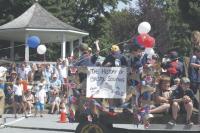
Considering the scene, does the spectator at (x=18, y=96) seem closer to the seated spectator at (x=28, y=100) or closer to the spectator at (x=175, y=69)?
the seated spectator at (x=28, y=100)

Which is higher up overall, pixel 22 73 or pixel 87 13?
pixel 87 13

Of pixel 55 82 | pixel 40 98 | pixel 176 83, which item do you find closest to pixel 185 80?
pixel 176 83

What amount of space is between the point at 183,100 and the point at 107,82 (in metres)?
1.60

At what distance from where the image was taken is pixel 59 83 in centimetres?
2256

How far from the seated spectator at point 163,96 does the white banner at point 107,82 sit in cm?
70

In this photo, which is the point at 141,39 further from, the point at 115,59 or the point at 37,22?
the point at 37,22

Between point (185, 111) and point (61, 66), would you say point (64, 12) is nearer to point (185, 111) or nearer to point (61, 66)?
point (61, 66)

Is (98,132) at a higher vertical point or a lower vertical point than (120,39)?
lower

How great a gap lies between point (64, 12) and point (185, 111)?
3745 centimetres

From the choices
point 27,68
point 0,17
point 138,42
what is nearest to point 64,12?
point 0,17

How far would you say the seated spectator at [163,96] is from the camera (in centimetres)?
1133

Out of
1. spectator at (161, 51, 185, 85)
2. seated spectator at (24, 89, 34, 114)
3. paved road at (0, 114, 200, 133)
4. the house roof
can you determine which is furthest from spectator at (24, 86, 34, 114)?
spectator at (161, 51, 185, 85)

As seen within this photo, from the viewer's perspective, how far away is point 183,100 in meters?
11.1

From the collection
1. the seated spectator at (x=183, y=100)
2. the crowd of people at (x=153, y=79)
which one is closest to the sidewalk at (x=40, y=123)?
the crowd of people at (x=153, y=79)
